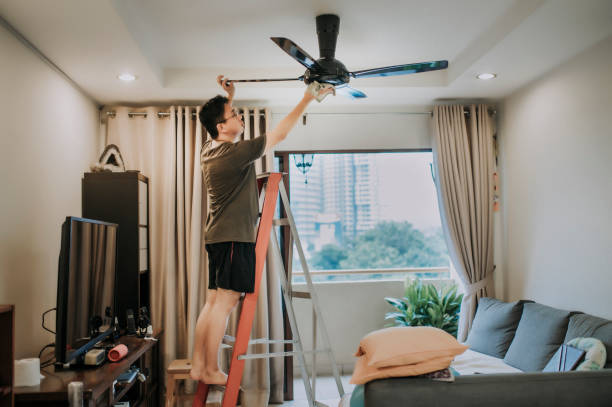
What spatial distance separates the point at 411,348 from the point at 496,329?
2232 mm

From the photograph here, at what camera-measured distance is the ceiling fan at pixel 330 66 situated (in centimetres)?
255

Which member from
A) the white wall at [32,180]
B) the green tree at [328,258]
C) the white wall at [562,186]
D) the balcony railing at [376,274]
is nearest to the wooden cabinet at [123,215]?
the white wall at [32,180]

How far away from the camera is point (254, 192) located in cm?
269

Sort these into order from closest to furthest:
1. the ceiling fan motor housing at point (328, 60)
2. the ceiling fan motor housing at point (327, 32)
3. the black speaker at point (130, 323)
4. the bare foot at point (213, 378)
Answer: the bare foot at point (213, 378) → the ceiling fan motor housing at point (328, 60) → the ceiling fan motor housing at point (327, 32) → the black speaker at point (130, 323)

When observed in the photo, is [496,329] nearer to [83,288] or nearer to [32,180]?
[83,288]

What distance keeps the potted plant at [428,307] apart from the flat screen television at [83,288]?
2.41m

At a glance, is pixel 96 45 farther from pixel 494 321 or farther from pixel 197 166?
pixel 494 321

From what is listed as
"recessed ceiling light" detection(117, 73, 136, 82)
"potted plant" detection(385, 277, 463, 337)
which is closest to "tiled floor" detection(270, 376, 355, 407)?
"potted plant" detection(385, 277, 463, 337)

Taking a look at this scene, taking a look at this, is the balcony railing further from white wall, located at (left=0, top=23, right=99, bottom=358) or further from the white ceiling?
white wall, located at (left=0, top=23, right=99, bottom=358)

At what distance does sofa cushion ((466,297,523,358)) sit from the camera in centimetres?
350

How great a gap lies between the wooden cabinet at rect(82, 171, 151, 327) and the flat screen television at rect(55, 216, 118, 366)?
19.2 inches

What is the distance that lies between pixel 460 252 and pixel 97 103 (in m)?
3.35

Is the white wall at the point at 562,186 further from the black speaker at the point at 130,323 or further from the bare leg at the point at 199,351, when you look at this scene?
the black speaker at the point at 130,323

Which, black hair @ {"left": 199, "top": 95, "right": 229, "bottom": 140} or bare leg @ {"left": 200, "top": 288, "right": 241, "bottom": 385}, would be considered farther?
black hair @ {"left": 199, "top": 95, "right": 229, "bottom": 140}
